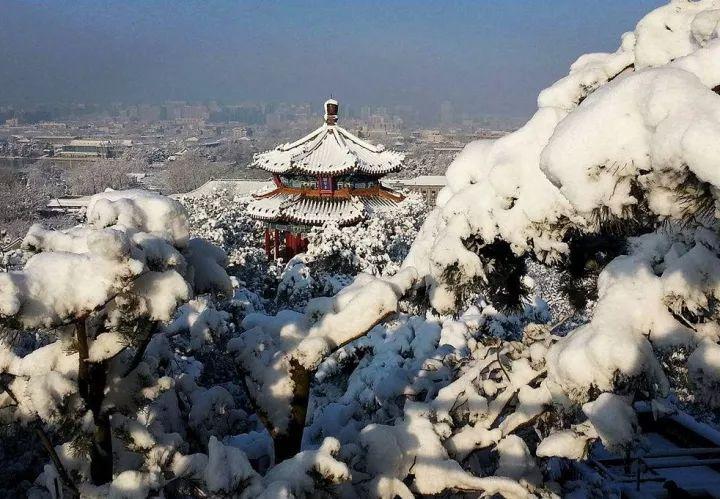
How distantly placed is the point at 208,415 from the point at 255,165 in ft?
42.3

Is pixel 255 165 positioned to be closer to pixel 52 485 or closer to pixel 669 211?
pixel 52 485

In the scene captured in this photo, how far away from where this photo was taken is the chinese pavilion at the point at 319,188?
47.4 feet

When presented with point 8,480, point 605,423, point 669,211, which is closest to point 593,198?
point 669,211

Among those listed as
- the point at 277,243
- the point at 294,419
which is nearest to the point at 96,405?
the point at 294,419

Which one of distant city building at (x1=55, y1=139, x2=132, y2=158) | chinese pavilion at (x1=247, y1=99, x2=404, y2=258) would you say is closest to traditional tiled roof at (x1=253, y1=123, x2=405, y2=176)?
chinese pavilion at (x1=247, y1=99, x2=404, y2=258)

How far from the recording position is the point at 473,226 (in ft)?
8.93

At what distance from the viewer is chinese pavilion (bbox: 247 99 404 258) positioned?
47.4 feet

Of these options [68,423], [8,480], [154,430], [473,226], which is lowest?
[8,480]

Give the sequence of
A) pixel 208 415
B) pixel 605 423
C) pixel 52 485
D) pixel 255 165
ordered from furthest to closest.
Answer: pixel 255 165 → pixel 208 415 → pixel 52 485 → pixel 605 423

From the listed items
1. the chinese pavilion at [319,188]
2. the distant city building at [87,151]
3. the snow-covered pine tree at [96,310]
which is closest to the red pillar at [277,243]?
the chinese pavilion at [319,188]

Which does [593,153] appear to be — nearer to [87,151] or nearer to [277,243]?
[277,243]

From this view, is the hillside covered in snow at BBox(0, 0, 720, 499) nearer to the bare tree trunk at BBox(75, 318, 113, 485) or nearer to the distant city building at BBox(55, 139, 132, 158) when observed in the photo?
the bare tree trunk at BBox(75, 318, 113, 485)

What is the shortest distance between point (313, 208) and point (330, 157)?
156cm

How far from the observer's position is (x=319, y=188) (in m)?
15.2
